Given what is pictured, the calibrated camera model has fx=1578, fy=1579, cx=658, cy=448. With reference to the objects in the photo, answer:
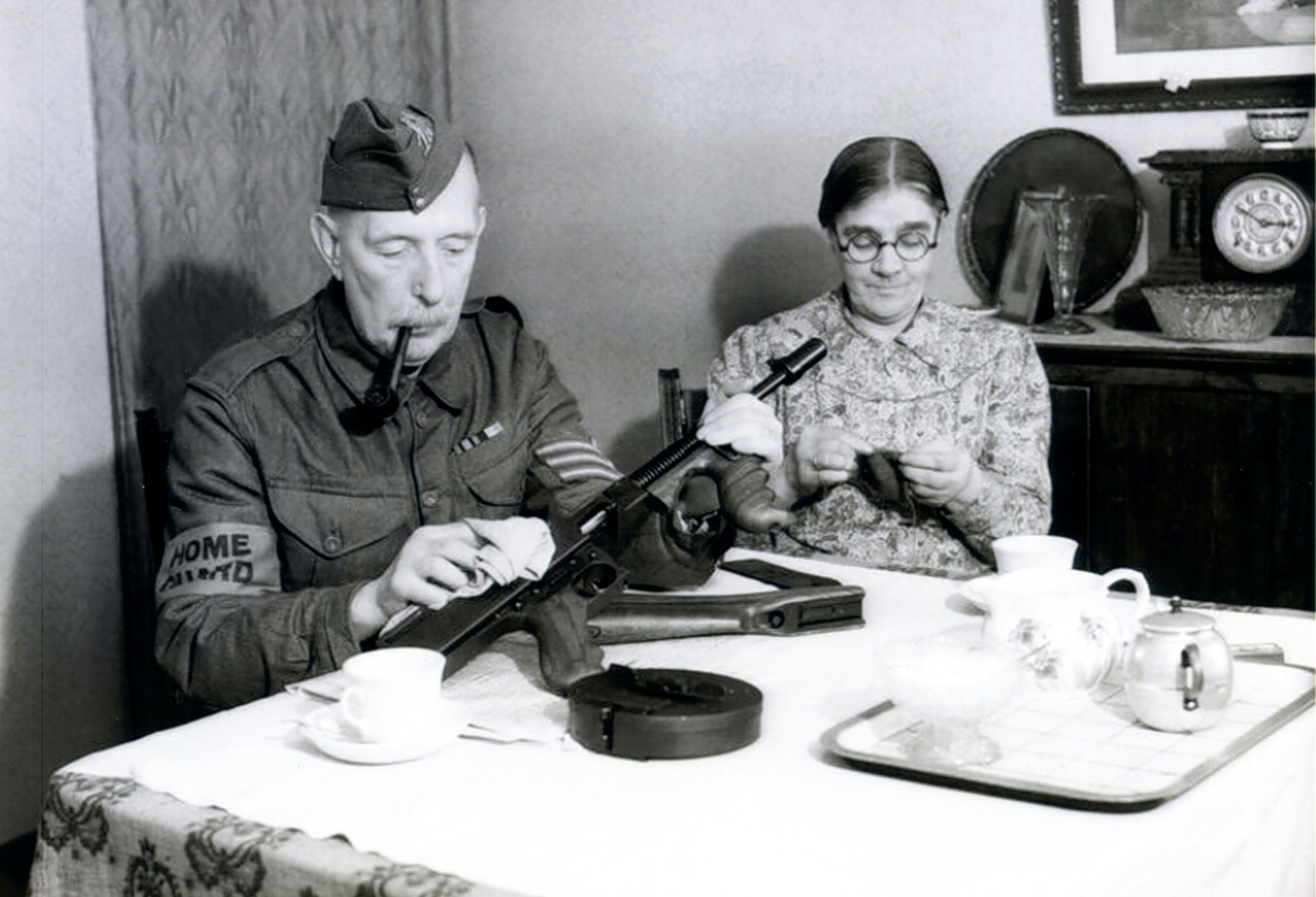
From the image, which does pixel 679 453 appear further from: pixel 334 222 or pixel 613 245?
pixel 613 245

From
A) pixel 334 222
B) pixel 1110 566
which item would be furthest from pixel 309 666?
pixel 1110 566

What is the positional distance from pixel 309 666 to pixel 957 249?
2.17 metres

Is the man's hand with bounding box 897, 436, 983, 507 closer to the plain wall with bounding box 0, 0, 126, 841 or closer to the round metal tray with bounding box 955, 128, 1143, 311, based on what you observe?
the round metal tray with bounding box 955, 128, 1143, 311

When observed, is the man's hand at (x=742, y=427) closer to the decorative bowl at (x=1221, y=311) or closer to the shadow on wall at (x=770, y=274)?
the decorative bowl at (x=1221, y=311)

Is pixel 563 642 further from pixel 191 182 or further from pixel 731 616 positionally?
pixel 191 182

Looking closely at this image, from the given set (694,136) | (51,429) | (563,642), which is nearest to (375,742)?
(563,642)

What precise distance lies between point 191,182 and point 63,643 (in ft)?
3.07

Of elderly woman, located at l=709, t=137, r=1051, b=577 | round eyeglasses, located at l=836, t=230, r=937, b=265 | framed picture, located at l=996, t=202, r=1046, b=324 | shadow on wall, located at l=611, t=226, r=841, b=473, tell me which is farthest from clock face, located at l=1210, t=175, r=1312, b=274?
shadow on wall, located at l=611, t=226, r=841, b=473

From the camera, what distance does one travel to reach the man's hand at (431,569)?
5.59ft

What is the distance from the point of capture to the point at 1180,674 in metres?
1.44

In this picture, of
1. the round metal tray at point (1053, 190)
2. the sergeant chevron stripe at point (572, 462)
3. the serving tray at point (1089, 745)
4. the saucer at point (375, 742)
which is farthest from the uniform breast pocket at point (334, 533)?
the round metal tray at point (1053, 190)

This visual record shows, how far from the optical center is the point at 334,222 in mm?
2156

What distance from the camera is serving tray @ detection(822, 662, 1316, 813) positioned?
130cm

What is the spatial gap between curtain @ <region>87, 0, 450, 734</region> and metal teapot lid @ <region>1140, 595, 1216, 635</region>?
6.85ft
